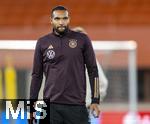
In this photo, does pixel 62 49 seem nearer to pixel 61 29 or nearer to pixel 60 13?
pixel 61 29

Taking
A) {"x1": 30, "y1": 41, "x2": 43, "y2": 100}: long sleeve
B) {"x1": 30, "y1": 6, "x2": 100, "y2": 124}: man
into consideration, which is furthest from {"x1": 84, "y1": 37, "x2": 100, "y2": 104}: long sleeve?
{"x1": 30, "y1": 41, "x2": 43, "y2": 100}: long sleeve

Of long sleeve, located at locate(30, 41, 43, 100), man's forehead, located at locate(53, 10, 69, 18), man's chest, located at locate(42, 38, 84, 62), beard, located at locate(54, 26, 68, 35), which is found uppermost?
man's forehead, located at locate(53, 10, 69, 18)

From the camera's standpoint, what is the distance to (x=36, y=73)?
4.61 m

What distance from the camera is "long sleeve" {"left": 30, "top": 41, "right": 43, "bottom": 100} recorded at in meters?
4.57

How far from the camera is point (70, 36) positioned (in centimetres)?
457

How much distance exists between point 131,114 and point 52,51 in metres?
3.44

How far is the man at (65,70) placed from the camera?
4.48 meters

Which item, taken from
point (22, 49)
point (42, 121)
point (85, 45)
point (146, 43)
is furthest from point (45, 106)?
point (146, 43)

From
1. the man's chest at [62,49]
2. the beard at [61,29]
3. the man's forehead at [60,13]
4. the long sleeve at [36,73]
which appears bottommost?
the long sleeve at [36,73]

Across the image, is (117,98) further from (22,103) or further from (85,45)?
(85,45)

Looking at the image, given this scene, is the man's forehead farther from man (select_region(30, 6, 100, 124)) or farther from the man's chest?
the man's chest

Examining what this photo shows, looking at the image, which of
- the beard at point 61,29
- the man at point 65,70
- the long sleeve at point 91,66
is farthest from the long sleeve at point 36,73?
the long sleeve at point 91,66

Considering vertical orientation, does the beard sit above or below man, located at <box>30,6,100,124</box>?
above

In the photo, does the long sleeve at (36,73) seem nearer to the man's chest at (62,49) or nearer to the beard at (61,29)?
the man's chest at (62,49)
